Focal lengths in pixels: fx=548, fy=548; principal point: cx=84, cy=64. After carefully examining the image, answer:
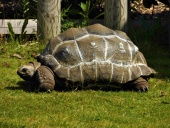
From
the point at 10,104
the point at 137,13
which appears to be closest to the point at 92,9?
the point at 137,13

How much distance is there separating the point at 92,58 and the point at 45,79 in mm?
710

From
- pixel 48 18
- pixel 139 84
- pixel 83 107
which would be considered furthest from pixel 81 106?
pixel 48 18

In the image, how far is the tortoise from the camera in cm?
751

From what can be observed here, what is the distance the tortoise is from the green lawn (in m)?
0.18

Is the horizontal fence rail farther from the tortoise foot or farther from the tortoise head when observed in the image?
the tortoise foot

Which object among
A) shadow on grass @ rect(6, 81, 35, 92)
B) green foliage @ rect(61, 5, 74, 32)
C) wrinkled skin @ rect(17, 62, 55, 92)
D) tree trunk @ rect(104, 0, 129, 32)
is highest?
tree trunk @ rect(104, 0, 129, 32)

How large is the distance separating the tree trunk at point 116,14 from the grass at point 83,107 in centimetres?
180

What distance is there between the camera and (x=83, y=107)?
677cm

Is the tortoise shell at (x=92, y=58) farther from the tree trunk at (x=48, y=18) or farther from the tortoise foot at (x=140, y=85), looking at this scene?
the tree trunk at (x=48, y=18)

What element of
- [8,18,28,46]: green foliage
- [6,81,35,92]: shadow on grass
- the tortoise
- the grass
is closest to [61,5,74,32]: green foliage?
[8,18,28,46]: green foliage

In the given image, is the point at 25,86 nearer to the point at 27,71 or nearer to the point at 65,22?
the point at 27,71

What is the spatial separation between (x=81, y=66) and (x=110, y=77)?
44 cm

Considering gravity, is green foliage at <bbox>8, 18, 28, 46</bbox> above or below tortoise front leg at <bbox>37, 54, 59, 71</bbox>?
below

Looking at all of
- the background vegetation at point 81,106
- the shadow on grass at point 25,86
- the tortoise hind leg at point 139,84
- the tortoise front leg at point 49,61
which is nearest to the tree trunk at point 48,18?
the background vegetation at point 81,106
